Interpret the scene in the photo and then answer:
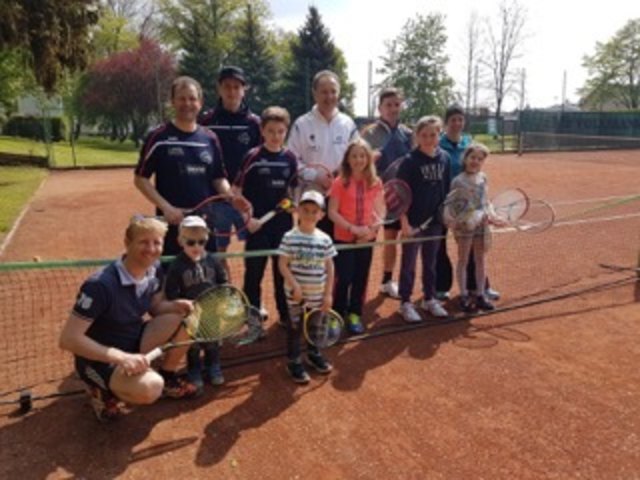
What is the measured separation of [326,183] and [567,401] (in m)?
2.68

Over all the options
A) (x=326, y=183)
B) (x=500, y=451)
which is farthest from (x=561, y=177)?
(x=500, y=451)

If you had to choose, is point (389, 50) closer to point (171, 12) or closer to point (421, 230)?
point (171, 12)

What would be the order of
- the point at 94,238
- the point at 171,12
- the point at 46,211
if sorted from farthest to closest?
the point at 171,12 → the point at 46,211 → the point at 94,238

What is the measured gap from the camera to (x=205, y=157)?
14.9 ft

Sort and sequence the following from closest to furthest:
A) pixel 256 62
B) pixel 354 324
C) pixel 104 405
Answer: pixel 104 405 < pixel 354 324 < pixel 256 62

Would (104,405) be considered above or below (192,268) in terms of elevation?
below

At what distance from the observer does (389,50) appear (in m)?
49.2

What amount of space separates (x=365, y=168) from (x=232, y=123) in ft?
4.22

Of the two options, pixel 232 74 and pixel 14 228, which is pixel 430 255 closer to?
pixel 232 74

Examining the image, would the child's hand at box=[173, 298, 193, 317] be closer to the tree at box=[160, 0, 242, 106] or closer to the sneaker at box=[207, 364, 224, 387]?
the sneaker at box=[207, 364, 224, 387]

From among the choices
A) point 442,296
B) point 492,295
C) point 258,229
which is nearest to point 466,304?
point 442,296

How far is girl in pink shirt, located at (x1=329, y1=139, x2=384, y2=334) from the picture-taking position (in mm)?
4938

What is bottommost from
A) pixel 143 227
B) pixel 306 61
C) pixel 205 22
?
pixel 143 227

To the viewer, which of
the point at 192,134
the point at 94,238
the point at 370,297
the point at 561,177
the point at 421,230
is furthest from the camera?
the point at 561,177
